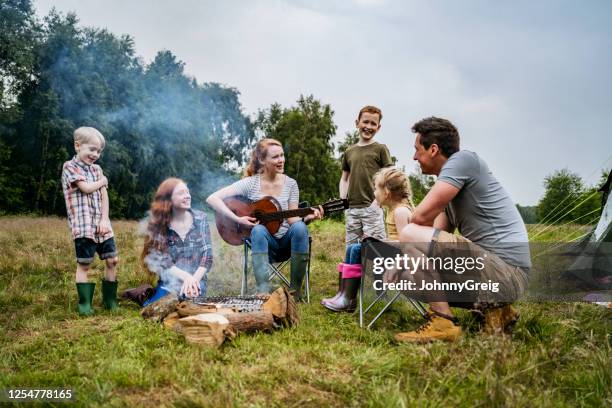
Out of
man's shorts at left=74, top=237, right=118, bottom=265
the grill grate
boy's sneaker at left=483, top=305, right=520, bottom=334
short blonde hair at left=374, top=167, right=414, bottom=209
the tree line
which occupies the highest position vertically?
the tree line

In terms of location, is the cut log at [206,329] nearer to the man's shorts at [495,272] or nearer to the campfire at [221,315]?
the campfire at [221,315]

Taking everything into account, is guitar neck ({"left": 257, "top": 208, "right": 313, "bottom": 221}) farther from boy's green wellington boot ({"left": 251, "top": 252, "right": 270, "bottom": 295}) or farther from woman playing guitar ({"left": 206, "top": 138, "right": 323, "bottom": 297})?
boy's green wellington boot ({"left": 251, "top": 252, "right": 270, "bottom": 295})

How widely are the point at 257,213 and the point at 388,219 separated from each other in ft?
4.25

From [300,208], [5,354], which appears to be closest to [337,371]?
[5,354]

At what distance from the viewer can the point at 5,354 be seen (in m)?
2.69

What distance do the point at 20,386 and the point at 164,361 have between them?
2.17 feet

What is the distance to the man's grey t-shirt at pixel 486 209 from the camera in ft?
9.45

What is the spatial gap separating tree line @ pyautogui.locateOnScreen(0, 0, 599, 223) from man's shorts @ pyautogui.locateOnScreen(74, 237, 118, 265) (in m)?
7.57

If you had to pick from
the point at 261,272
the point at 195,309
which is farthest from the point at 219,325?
the point at 261,272

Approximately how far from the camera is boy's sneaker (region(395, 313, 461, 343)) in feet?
9.36

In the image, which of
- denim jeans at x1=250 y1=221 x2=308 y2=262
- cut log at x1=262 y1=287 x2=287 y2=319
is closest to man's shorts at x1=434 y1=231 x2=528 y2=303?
cut log at x1=262 y1=287 x2=287 y2=319

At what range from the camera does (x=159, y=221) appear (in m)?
3.96

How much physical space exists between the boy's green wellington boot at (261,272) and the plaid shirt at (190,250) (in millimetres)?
414

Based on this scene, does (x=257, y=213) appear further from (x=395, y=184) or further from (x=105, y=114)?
(x=105, y=114)
